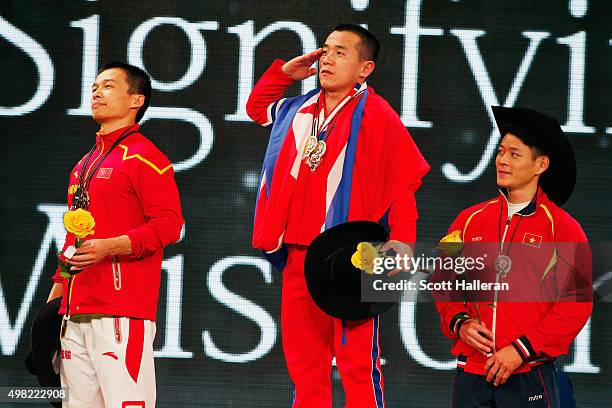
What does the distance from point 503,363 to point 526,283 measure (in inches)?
12.0

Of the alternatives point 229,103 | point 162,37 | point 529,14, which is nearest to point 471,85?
point 529,14

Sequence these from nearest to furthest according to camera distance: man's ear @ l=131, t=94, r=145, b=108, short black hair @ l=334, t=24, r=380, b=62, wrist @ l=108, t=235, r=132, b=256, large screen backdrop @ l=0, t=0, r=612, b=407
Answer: wrist @ l=108, t=235, r=132, b=256 < short black hair @ l=334, t=24, r=380, b=62 < man's ear @ l=131, t=94, r=145, b=108 < large screen backdrop @ l=0, t=0, r=612, b=407

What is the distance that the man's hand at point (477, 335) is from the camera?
343 centimetres

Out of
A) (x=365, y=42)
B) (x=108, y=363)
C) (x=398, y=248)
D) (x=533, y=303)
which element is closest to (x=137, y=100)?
(x=365, y=42)

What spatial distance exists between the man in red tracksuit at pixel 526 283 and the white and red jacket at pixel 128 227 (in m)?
1.02

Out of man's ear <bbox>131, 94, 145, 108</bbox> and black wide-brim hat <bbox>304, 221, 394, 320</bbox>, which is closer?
black wide-brim hat <bbox>304, 221, 394, 320</bbox>

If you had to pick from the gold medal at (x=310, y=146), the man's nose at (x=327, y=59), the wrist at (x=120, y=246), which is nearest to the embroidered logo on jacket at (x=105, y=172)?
the wrist at (x=120, y=246)

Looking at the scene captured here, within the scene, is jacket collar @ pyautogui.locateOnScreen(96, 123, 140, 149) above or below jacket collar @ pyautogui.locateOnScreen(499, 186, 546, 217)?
above

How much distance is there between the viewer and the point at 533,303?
351 centimetres

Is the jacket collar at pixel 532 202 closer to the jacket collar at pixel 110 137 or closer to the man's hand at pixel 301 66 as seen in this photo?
the man's hand at pixel 301 66

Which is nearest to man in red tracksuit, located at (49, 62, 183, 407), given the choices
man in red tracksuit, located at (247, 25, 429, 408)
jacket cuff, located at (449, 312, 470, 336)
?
man in red tracksuit, located at (247, 25, 429, 408)

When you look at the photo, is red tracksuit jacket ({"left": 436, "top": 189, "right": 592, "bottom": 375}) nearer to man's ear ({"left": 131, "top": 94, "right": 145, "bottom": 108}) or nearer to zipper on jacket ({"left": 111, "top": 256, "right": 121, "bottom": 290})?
zipper on jacket ({"left": 111, "top": 256, "right": 121, "bottom": 290})

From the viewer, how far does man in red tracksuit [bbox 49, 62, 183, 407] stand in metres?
3.51

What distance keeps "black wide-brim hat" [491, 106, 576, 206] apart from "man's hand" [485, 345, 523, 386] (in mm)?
599
